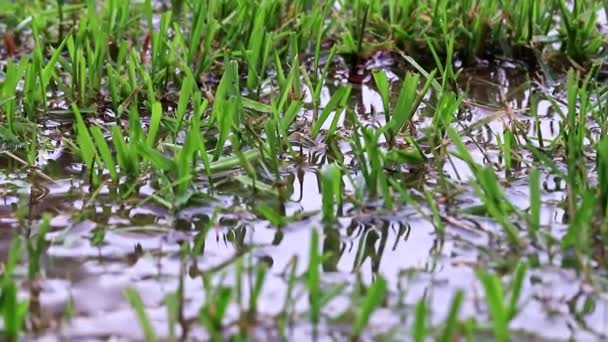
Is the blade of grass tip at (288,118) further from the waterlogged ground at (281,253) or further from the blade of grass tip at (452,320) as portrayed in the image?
the blade of grass tip at (452,320)

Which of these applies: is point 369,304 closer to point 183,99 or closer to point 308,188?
point 308,188

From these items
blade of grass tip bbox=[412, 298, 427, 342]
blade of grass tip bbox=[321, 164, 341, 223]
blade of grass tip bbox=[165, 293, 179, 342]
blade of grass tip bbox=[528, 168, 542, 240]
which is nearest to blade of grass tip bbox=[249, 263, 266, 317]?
blade of grass tip bbox=[165, 293, 179, 342]

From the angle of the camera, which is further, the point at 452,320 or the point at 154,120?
the point at 154,120

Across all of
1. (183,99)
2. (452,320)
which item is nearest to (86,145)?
(183,99)

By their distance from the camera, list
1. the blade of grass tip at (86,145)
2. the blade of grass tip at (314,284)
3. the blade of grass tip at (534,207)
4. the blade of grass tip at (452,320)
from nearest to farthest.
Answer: the blade of grass tip at (452,320)
the blade of grass tip at (314,284)
the blade of grass tip at (534,207)
the blade of grass tip at (86,145)

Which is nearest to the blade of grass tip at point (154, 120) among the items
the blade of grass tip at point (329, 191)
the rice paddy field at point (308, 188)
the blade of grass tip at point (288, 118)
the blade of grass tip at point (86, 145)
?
the rice paddy field at point (308, 188)

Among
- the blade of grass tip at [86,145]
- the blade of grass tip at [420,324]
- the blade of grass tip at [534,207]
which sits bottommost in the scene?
the blade of grass tip at [420,324]

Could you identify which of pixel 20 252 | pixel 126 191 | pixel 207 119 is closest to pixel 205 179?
pixel 126 191

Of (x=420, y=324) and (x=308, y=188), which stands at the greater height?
(x=308, y=188)
